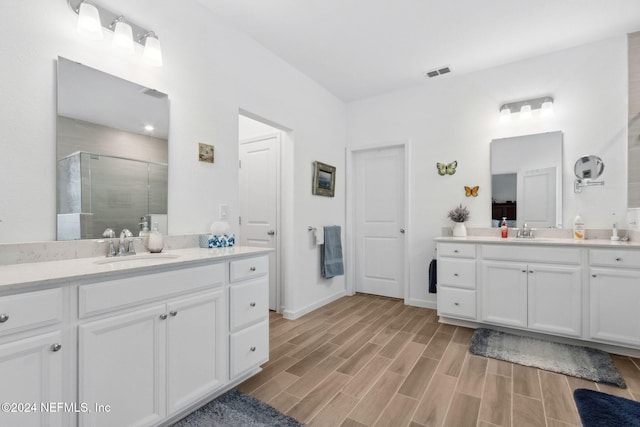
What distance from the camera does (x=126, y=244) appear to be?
72.9 inches

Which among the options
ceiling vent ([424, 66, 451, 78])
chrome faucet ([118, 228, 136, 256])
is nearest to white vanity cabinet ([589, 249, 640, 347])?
ceiling vent ([424, 66, 451, 78])

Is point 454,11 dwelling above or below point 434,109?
above

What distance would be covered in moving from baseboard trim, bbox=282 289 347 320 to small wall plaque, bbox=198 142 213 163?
1.82 metres

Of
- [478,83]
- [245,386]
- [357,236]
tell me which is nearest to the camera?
[245,386]

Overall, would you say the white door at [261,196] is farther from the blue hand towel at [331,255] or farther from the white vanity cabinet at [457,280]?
the white vanity cabinet at [457,280]

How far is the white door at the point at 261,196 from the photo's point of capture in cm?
347

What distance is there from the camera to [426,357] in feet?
7.88

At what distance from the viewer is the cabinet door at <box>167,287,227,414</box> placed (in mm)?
1539

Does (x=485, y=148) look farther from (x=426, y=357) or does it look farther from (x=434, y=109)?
(x=426, y=357)

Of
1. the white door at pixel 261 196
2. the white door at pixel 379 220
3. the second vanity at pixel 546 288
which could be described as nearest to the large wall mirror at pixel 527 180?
the second vanity at pixel 546 288

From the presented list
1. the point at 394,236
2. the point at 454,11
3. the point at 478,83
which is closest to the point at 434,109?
the point at 478,83

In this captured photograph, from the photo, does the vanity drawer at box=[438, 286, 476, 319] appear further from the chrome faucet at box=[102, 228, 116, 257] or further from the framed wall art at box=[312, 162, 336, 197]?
the chrome faucet at box=[102, 228, 116, 257]

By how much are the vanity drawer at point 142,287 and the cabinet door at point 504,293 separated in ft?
8.01

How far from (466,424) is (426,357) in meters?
0.78
